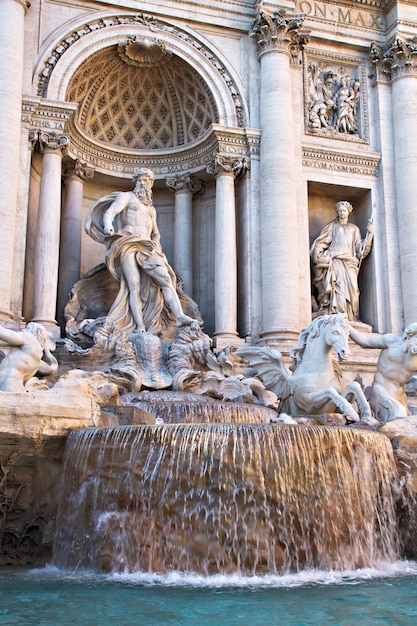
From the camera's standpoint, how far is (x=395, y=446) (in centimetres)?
873

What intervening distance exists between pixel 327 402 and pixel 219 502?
390 cm

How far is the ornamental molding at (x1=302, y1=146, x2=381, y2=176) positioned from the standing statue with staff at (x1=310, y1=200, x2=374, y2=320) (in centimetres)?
94

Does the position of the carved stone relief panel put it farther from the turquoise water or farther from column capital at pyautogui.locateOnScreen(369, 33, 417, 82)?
the turquoise water

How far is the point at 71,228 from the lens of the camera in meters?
15.8

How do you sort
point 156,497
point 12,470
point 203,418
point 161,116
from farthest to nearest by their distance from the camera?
point 161,116 → point 203,418 → point 12,470 → point 156,497

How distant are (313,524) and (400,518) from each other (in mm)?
1456

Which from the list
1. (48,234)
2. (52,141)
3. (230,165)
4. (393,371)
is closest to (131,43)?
(52,141)

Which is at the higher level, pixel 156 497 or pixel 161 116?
pixel 161 116

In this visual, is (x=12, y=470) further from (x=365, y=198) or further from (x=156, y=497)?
(x=365, y=198)

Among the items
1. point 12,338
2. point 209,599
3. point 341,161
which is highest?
point 341,161

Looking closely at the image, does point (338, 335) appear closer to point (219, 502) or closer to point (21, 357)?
point (219, 502)

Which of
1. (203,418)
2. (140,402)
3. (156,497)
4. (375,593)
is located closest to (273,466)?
(156,497)

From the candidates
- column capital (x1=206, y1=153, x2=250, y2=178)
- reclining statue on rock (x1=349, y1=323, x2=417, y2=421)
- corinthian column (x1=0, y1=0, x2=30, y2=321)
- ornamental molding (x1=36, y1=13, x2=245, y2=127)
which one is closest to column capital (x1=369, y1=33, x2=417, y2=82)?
ornamental molding (x1=36, y1=13, x2=245, y2=127)

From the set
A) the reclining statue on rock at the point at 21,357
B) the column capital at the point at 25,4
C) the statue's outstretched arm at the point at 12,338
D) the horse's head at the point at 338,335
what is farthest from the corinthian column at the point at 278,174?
the statue's outstretched arm at the point at 12,338
